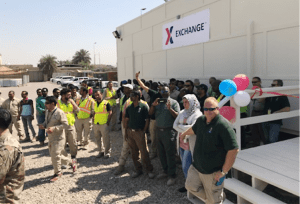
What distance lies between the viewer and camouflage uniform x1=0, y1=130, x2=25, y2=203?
2348 millimetres

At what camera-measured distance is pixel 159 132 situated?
5000 mm

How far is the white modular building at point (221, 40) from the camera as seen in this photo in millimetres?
6305

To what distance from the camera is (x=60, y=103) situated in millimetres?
6543

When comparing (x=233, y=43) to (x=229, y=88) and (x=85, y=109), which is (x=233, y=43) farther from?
(x=85, y=109)

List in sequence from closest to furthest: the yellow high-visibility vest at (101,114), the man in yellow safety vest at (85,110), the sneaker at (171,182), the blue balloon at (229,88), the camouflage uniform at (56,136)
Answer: the blue balloon at (229,88) → the sneaker at (171,182) → the camouflage uniform at (56,136) → the yellow high-visibility vest at (101,114) → the man in yellow safety vest at (85,110)

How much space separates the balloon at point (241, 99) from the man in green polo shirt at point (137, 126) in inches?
81.7

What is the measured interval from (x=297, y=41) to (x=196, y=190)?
4.90 m

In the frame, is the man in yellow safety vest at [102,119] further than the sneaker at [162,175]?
Yes

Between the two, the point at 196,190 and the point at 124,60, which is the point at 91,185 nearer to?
the point at 196,190

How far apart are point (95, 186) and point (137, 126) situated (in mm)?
1540

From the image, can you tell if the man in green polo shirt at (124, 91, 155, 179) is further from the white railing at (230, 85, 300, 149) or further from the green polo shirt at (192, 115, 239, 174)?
the green polo shirt at (192, 115, 239, 174)

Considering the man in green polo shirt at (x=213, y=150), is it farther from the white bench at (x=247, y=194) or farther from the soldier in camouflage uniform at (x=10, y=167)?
the soldier in camouflage uniform at (x=10, y=167)

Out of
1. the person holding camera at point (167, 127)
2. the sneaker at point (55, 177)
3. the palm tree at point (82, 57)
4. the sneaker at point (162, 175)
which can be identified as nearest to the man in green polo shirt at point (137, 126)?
the sneaker at point (162, 175)

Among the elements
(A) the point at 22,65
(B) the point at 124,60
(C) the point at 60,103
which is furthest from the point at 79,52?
(C) the point at 60,103
